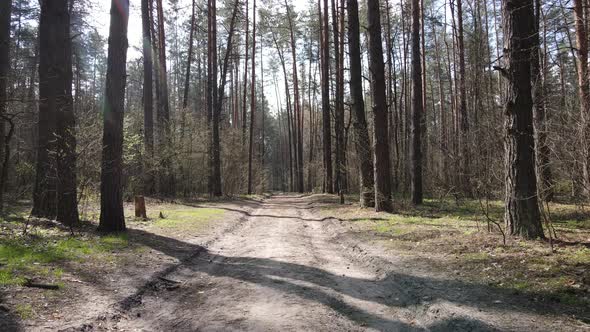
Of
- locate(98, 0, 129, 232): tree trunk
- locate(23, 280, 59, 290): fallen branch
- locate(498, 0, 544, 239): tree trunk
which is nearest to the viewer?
locate(23, 280, 59, 290): fallen branch

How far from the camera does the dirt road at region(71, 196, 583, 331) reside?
432 centimetres

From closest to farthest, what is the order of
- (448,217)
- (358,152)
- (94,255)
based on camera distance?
(94,255) → (448,217) → (358,152)

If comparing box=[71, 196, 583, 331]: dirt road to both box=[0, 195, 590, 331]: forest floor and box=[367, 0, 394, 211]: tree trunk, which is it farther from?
box=[367, 0, 394, 211]: tree trunk

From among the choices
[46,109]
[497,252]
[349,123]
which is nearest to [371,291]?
[497,252]

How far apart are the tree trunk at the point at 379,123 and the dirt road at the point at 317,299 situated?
225 inches

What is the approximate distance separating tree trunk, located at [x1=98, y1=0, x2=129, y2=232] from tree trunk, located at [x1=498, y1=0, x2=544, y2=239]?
7.97 meters

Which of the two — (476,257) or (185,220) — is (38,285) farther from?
(185,220)

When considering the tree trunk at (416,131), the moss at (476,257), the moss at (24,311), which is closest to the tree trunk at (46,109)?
the moss at (24,311)

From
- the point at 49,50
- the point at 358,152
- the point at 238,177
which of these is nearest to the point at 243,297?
the point at 49,50

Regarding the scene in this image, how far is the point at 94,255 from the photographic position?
22.4 ft

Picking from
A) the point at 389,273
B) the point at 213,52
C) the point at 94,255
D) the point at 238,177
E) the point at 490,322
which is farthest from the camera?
the point at 238,177

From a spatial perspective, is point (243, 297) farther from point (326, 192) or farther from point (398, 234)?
point (326, 192)

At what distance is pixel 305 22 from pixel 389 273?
33166 mm

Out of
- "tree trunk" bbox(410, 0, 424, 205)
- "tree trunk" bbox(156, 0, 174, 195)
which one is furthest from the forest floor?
"tree trunk" bbox(156, 0, 174, 195)
